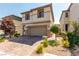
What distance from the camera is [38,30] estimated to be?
176 inches

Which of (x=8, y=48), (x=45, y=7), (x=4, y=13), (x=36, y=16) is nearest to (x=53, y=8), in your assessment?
(x=45, y=7)

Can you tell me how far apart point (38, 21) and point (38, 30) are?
0.78 ft

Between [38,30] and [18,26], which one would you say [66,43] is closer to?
[38,30]

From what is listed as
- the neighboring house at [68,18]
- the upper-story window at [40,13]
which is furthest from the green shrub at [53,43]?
the upper-story window at [40,13]

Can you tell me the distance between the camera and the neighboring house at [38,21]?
14.4 ft

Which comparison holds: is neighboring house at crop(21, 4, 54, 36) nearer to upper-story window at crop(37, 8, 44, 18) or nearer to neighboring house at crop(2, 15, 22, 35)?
upper-story window at crop(37, 8, 44, 18)

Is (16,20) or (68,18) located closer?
(68,18)

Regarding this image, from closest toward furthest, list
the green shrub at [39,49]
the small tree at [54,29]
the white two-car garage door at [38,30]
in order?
the green shrub at [39,49] → the small tree at [54,29] → the white two-car garage door at [38,30]

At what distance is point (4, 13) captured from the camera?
4430 millimetres

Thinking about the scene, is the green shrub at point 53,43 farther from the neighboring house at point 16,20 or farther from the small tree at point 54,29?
the neighboring house at point 16,20

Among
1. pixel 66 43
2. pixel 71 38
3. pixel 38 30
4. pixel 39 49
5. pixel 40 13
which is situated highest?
pixel 40 13

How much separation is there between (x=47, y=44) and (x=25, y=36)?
0.63m

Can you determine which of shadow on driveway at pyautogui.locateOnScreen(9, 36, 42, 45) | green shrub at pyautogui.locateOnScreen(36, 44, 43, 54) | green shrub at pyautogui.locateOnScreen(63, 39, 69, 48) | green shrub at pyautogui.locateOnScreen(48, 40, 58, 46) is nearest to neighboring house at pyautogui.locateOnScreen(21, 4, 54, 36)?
shadow on driveway at pyautogui.locateOnScreen(9, 36, 42, 45)

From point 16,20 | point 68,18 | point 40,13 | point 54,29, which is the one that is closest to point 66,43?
point 54,29
